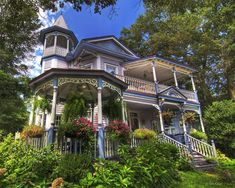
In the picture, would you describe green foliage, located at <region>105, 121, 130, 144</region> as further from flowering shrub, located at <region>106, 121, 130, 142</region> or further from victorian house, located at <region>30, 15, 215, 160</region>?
victorian house, located at <region>30, 15, 215, 160</region>

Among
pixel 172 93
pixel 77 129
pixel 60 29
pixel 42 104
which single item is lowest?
pixel 77 129

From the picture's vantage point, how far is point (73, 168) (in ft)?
19.1

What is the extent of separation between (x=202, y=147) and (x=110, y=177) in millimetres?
9420

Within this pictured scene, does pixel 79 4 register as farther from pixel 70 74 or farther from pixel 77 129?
pixel 77 129

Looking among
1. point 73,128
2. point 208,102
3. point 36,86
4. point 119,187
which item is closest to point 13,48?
point 36,86

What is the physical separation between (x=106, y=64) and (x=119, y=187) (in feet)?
36.1

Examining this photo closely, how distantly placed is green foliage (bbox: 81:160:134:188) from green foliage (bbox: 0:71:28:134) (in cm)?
1403

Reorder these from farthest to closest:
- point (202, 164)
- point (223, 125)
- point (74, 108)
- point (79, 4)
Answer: point (223, 125) < point (202, 164) < point (74, 108) < point (79, 4)

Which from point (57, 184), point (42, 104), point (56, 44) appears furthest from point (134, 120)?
point (57, 184)

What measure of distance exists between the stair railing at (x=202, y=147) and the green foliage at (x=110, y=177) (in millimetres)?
8465

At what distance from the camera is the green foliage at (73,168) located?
5680mm

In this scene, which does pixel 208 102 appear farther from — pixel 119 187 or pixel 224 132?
pixel 119 187

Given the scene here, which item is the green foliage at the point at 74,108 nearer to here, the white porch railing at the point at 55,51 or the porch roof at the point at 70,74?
the porch roof at the point at 70,74

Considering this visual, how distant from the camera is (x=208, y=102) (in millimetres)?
23719
